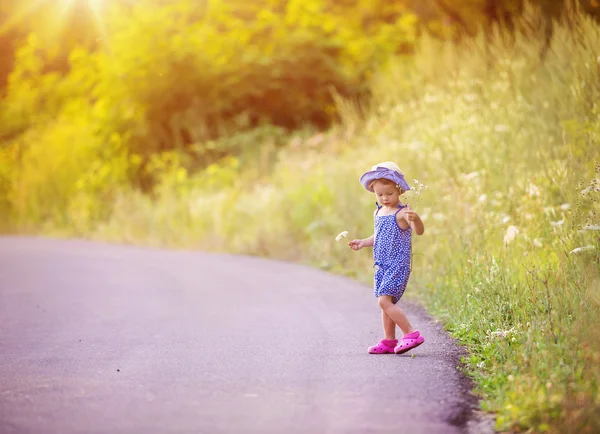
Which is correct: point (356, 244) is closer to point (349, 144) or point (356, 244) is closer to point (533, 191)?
point (533, 191)

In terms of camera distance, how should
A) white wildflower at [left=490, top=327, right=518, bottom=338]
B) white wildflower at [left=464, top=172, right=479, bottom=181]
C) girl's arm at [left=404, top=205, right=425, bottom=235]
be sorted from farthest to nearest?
white wildflower at [left=464, top=172, right=479, bottom=181], girl's arm at [left=404, top=205, right=425, bottom=235], white wildflower at [left=490, top=327, right=518, bottom=338]

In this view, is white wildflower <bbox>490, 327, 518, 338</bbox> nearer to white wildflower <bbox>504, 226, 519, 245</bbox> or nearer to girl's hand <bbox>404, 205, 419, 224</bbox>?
girl's hand <bbox>404, 205, 419, 224</bbox>

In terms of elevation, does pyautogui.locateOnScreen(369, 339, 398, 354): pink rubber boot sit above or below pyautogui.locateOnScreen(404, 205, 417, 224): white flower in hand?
below

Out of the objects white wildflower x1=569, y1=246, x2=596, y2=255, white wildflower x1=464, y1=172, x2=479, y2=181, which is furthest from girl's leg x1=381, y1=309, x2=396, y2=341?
white wildflower x1=464, y1=172, x2=479, y2=181

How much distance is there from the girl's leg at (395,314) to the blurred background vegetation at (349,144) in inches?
23.7

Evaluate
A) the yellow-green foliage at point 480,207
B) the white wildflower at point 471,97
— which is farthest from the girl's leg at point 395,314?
the white wildflower at point 471,97

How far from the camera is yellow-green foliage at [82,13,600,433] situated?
6613 mm

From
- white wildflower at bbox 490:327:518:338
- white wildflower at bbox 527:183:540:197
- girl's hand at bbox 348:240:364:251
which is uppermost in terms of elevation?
white wildflower at bbox 527:183:540:197

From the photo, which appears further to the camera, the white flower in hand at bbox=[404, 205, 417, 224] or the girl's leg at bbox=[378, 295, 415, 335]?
the girl's leg at bbox=[378, 295, 415, 335]

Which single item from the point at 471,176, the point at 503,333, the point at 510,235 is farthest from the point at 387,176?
the point at 471,176

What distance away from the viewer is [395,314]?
25.5 ft

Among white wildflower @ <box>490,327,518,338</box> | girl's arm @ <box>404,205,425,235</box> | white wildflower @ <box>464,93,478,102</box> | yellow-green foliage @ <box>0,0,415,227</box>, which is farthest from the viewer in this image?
yellow-green foliage @ <box>0,0,415,227</box>

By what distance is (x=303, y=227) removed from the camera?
1766 cm

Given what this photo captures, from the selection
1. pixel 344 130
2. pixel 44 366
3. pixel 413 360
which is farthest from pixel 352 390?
pixel 344 130
